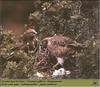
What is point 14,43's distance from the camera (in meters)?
2.17

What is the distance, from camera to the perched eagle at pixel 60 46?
2.13 metres

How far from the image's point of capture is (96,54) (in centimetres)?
211

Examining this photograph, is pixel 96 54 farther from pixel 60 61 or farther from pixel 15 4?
pixel 15 4

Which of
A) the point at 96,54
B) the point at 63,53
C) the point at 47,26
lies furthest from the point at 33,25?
the point at 96,54

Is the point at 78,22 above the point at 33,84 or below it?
above

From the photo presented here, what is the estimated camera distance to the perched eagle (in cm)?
213

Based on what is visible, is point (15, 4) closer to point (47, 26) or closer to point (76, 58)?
point (47, 26)

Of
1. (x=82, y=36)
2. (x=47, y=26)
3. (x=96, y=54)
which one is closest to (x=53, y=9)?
(x=47, y=26)

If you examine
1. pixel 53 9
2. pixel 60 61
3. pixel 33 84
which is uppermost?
pixel 53 9

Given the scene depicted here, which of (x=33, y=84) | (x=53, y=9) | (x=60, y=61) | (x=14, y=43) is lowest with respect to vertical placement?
(x=33, y=84)

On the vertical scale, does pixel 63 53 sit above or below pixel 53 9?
below

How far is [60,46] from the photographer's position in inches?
84.8

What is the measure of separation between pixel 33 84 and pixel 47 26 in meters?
0.38

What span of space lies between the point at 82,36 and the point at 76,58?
14 cm
